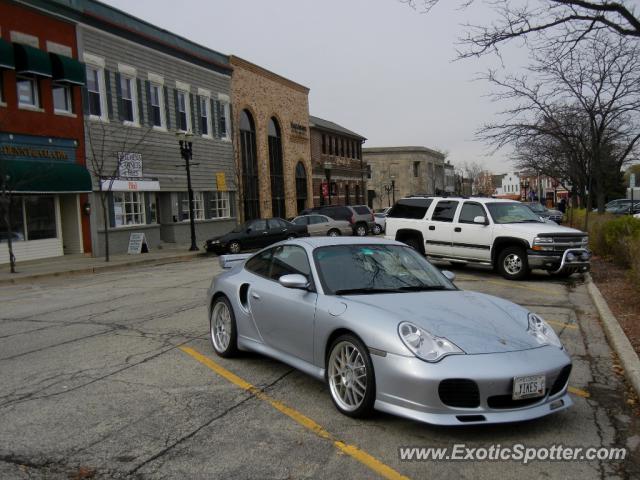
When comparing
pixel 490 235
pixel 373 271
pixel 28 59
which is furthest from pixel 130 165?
pixel 373 271

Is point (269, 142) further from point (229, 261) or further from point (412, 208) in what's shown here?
point (229, 261)

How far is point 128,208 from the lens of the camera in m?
25.9

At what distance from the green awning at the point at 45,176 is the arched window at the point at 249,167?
44.3ft

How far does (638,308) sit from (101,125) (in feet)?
69.2

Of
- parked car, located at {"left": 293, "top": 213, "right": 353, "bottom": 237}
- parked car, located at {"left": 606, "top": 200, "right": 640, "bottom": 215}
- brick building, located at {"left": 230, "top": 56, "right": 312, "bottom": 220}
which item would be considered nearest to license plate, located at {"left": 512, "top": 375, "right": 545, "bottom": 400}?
parked car, located at {"left": 293, "top": 213, "right": 353, "bottom": 237}

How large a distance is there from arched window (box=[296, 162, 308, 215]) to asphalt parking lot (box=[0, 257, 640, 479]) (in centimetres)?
3563

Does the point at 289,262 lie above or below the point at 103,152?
Answer: below

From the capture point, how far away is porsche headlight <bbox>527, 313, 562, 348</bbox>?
460 centimetres

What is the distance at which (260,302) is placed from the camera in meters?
5.88

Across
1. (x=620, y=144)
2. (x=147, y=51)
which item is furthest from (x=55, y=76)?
(x=620, y=144)

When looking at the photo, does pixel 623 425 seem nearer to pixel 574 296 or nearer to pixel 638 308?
pixel 638 308

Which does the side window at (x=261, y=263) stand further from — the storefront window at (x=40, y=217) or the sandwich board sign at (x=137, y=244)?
the sandwich board sign at (x=137, y=244)

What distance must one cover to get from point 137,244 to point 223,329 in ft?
61.9

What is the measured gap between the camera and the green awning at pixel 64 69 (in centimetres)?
2150
